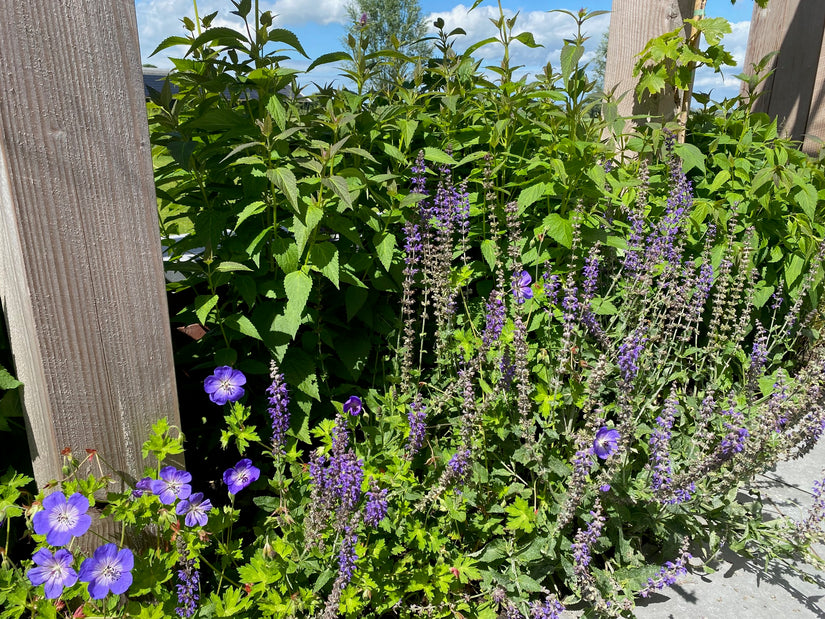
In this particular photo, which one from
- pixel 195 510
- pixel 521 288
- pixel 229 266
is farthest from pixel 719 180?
pixel 195 510

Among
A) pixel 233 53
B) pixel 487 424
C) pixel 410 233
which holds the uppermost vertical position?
pixel 233 53

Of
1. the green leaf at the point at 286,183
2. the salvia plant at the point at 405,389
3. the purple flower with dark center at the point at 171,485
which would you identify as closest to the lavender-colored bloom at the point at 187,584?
the salvia plant at the point at 405,389

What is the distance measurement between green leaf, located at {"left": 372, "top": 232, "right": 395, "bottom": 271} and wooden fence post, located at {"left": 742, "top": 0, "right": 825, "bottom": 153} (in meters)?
3.57

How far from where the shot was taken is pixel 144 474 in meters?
1.73

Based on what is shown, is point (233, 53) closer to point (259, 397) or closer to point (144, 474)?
point (259, 397)

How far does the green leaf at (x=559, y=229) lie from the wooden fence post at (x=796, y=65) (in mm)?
2856

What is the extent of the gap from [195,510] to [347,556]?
48 centimetres

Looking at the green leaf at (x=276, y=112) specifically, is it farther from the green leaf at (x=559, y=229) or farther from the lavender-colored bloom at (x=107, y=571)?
the lavender-colored bloom at (x=107, y=571)

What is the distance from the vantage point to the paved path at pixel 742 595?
227 centimetres

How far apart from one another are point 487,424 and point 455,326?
0.52 m

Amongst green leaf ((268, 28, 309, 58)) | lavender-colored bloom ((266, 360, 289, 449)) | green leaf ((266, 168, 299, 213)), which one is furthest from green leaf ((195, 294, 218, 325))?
green leaf ((268, 28, 309, 58))

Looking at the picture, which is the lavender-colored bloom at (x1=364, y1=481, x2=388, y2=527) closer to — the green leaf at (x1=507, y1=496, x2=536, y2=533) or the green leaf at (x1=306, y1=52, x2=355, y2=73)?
the green leaf at (x1=507, y1=496, x2=536, y2=533)

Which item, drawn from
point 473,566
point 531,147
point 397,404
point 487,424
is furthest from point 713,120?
point 473,566

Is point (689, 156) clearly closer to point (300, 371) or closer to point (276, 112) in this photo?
point (276, 112)
